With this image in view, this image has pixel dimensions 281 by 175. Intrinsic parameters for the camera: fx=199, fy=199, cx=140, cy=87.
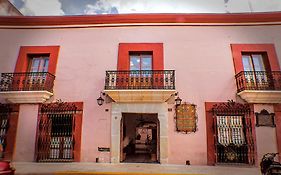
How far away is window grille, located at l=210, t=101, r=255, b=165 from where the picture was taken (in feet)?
22.1

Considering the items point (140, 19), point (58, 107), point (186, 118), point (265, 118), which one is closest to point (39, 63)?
point (58, 107)

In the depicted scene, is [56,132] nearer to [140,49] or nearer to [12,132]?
[12,132]

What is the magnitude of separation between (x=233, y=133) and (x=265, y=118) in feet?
3.93

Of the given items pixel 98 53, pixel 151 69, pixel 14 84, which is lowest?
pixel 14 84

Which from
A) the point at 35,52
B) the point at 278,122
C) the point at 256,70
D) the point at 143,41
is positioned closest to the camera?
the point at 278,122

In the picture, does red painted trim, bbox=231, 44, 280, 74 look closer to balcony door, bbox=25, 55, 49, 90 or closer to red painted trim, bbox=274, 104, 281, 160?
red painted trim, bbox=274, 104, 281, 160

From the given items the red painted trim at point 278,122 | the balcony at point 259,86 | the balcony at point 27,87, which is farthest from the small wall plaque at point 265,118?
the balcony at point 27,87

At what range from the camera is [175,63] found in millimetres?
7496

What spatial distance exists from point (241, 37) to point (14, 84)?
881 cm

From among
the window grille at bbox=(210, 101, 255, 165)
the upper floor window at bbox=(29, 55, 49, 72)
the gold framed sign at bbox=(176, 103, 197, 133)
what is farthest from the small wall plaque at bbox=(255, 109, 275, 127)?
the upper floor window at bbox=(29, 55, 49, 72)

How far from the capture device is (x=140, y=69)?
7633 mm

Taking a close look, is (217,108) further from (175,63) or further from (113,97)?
(113,97)

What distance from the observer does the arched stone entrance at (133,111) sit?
22.6 feet

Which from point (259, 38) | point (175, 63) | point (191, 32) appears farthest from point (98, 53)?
point (259, 38)
